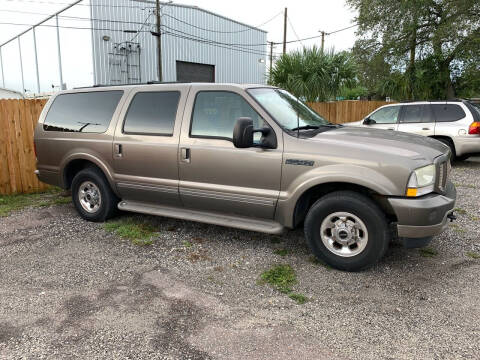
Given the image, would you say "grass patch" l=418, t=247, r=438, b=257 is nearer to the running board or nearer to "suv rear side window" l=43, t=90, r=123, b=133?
the running board

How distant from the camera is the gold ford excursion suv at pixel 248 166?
3756mm

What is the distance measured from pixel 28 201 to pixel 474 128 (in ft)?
31.8

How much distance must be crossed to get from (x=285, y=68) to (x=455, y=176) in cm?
613

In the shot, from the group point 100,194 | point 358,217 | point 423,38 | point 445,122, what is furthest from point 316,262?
point 423,38

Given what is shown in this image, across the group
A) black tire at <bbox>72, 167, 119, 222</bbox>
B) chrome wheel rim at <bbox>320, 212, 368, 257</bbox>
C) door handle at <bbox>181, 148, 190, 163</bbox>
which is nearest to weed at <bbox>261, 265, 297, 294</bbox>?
chrome wheel rim at <bbox>320, 212, 368, 257</bbox>

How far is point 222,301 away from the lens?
351 cm

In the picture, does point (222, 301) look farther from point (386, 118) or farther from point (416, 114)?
point (386, 118)

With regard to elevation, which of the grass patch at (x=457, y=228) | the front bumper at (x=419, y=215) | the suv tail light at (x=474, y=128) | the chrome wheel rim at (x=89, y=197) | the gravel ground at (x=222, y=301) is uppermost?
the suv tail light at (x=474, y=128)

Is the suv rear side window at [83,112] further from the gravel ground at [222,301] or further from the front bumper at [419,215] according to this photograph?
the front bumper at [419,215]

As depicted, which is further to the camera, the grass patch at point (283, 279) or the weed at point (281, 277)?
the weed at point (281, 277)

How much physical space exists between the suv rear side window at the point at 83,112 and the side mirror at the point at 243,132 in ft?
7.20

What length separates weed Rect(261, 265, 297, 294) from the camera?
147 inches

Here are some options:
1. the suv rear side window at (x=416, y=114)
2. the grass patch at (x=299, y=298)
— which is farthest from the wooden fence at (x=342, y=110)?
the grass patch at (x=299, y=298)

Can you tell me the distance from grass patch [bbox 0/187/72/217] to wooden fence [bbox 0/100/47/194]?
0.23 meters
